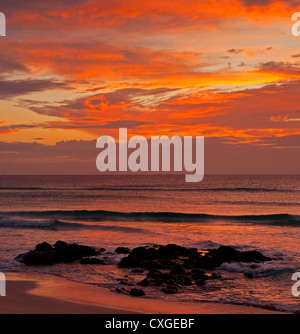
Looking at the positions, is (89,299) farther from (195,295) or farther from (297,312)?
(297,312)

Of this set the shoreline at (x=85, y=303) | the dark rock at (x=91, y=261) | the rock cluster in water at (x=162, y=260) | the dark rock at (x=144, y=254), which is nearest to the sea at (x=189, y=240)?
the dark rock at (x=91, y=261)

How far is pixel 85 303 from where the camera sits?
36.0ft

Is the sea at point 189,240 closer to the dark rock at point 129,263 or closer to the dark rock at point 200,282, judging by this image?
the dark rock at point 200,282

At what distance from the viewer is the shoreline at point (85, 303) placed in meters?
10.2

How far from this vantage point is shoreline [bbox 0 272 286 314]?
1025 centimetres

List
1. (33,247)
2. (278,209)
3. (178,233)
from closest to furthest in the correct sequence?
(33,247), (178,233), (278,209)

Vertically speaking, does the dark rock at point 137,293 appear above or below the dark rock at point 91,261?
above

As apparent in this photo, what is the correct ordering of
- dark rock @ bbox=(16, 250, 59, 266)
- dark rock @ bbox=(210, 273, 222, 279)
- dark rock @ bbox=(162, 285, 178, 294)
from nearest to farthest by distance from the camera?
dark rock @ bbox=(162, 285, 178, 294), dark rock @ bbox=(210, 273, 222, 279), dark rock @ bbox=(16, 250, 59, 266)

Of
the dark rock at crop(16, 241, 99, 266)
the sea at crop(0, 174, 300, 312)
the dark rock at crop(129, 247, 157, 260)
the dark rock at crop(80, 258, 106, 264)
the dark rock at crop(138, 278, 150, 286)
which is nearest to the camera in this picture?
the sea at crop(0, 174, 300, 312)

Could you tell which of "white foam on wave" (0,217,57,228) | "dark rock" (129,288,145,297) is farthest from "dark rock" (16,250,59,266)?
"white foam on wave" (0,217,57,228)

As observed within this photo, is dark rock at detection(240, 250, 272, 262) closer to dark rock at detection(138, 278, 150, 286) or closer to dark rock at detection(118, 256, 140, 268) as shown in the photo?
dark rock at detection(118, 256, 140, 268)

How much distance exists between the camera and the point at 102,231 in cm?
2914

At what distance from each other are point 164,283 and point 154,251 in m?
4.92
